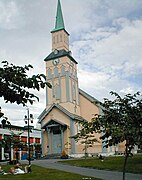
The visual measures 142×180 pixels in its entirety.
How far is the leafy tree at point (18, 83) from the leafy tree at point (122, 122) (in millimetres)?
7896

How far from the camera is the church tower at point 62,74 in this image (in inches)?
2050

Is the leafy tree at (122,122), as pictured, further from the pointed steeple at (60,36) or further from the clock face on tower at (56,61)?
the pointed steeple at (60,36)

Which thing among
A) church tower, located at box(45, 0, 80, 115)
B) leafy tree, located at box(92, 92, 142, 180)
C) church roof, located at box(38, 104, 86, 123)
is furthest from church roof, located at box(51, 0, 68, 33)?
leafy tree, located at box(92, 92, 142, 180)

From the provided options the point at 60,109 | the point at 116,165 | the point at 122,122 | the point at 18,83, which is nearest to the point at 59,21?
the point at 60,109

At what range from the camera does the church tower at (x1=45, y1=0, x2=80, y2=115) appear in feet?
171

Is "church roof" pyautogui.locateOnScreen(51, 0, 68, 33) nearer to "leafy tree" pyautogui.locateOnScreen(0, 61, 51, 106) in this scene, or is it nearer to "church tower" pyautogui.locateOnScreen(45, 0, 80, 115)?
"church tower" pyautogui.locateOnScreen(45, 0, 80, 115)

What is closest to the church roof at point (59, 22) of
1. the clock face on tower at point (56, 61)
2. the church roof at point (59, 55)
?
the church roof at point (59, 55)

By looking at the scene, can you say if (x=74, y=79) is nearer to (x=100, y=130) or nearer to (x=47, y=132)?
(x=47, y=132)

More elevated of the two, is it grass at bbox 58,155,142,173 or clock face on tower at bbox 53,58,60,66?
clock face on tower at bbox 53,58,60,66

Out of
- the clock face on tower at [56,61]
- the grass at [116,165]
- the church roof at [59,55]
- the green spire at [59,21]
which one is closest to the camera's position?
the grass at [116,165]

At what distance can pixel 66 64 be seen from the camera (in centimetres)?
5306

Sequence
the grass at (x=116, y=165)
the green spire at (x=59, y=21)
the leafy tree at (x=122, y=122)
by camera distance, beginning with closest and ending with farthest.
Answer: the leafy tree at (x=122, y=122)
the grass at (x=116, y=165)
the green spire at (x=59, y=21)

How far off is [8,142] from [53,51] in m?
53.0

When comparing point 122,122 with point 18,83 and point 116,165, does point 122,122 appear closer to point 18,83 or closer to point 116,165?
point 18,83
